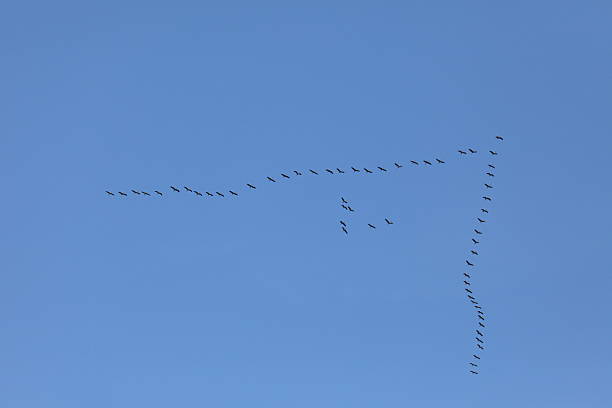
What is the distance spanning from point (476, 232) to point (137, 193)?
53.7 meters

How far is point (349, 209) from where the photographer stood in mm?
129625

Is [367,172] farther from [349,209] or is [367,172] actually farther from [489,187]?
[489,187]

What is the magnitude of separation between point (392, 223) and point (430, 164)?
42.3 ft

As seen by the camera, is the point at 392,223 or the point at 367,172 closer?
→ the point at 392,223

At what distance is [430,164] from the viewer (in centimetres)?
13050

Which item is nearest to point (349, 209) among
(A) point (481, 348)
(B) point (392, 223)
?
(B) point (392, 223)

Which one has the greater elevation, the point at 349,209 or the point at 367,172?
the point at 367,172

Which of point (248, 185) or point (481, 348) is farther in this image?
Result: point (248, 185)

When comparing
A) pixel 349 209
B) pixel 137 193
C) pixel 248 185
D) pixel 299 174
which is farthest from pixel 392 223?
pixel 137 193

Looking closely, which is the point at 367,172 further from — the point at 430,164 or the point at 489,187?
the point at 489,187

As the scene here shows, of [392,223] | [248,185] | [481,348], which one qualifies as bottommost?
[481,348]

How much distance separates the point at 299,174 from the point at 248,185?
11.8m

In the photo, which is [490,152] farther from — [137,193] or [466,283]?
[137,193]

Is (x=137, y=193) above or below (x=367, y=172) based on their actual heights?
below
